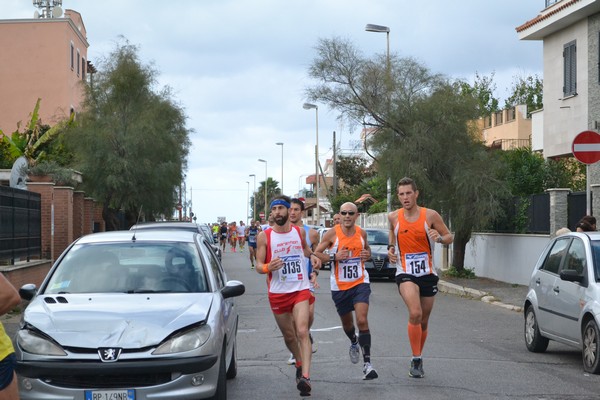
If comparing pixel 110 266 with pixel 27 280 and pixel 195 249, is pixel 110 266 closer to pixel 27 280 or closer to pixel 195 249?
pixel 195 249

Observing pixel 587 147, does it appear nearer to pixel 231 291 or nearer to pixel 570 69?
pixel 231 291

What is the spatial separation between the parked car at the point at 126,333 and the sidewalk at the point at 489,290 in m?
11.7

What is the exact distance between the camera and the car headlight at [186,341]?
7140 millimetres

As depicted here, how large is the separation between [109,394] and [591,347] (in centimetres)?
572

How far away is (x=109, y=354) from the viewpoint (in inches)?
274

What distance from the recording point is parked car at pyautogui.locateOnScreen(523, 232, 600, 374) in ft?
33.8

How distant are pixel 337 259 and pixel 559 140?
20489 mm

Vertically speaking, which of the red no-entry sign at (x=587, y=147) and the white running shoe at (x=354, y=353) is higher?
the red no-entry sign at (x=587, y=147)

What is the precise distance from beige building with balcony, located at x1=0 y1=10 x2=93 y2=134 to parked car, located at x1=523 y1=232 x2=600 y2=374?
1573 inches

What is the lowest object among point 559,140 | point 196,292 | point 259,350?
point 259,350

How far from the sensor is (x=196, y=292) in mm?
8250

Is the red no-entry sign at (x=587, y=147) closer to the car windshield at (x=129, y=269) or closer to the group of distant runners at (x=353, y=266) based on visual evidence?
the group of distant runners at (x=353, y=266)

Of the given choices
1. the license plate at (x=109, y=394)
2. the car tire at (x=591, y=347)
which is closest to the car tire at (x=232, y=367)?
the license plate at (x=109, y=394)

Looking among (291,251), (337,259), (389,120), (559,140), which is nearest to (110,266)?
(291,251)
